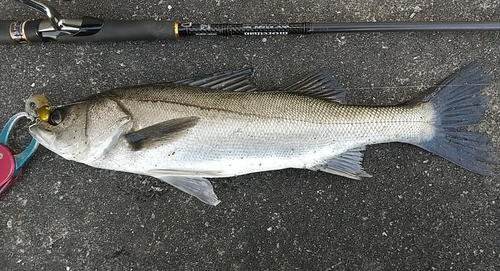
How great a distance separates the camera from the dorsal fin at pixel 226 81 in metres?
2.08

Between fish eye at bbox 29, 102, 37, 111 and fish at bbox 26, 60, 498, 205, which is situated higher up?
fish eye at bbox 29, 102, 37, 111

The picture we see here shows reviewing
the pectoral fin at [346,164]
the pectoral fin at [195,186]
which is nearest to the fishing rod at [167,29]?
the pectoral fin at [346,164]

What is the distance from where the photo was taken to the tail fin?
2.04m

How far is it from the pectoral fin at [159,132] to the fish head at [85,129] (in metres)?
0.06

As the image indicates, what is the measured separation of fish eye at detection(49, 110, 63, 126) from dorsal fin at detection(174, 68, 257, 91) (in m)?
0.56

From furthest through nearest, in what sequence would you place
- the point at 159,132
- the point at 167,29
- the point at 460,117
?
the point at 167,29 < the point at 460,117 < the point at 159,132

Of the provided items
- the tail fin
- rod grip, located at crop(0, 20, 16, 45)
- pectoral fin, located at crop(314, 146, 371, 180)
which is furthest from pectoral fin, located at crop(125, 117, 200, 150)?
the tail fin

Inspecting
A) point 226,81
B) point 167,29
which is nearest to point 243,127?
point 226,81

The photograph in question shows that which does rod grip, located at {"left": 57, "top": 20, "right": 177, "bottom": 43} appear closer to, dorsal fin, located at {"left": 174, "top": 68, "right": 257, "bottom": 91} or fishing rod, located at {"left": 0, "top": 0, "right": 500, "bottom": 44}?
fishing rod, located at {"left": 0, "top": 0, "right": 500, "bottom": 44}

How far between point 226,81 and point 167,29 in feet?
1.35

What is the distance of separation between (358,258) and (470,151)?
2.56 feet

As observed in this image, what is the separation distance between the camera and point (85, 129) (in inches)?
77.0

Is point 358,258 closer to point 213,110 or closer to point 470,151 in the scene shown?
point 470,151

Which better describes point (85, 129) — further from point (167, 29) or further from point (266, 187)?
point (266, 187)
